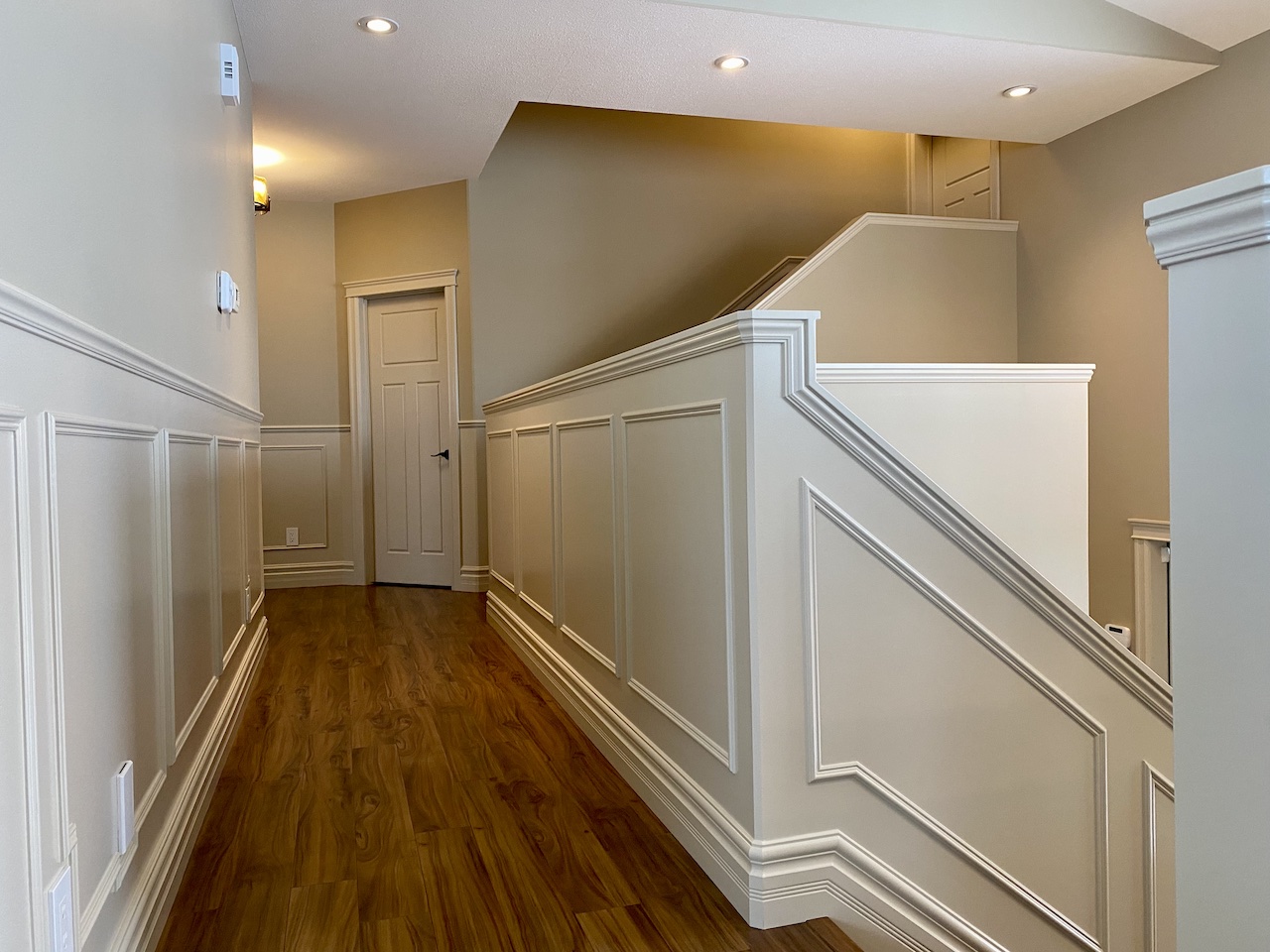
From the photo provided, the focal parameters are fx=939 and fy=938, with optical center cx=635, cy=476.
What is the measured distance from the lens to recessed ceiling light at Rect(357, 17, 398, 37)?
3506 mm

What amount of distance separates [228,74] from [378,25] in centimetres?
76

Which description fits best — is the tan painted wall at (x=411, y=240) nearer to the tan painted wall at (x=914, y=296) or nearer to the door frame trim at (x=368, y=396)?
the door frame trim at (x=368, y=396)

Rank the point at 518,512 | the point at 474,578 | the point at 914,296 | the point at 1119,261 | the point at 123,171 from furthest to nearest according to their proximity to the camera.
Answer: the point at 474,578
the point at 914,296
the point at 1119,261
the point at 518,512
the point at 123,171

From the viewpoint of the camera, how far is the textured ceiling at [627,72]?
3.55 metres

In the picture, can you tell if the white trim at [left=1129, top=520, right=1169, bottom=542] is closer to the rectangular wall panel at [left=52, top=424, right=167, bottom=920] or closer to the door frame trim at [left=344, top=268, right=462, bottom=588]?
the door frame trim at [left=344, top=268, right=462, bottom=588]

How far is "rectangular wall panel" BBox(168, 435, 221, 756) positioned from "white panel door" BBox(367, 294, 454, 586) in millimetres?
3457

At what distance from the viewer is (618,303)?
591 centimetres

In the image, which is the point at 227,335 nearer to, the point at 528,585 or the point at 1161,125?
the point at 528,585

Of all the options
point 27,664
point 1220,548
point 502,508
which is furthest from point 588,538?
point 1220,548

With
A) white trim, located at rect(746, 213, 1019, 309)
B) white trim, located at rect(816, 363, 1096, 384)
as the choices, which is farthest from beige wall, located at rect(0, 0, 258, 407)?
white trim, located at rect(746, 213, 1019, 309)

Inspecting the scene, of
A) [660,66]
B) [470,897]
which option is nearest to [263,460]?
[660,66]

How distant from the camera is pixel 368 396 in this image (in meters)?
6.21

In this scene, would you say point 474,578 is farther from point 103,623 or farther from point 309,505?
point 103,623

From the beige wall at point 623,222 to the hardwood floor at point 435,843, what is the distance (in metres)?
2.96
